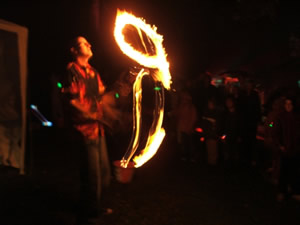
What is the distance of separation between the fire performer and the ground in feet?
1.45

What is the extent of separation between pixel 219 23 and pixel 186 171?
8773 mm

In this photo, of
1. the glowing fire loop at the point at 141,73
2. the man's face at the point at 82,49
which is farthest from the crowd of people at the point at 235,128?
the man's face at the point at 82,49

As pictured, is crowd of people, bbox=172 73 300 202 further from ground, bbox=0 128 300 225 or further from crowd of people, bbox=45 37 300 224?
ground, bbox=0 128 300 225

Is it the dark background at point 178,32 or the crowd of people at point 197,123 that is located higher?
the dark background at point 178,32

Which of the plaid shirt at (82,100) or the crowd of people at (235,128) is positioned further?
the crowd of people at (235,128)

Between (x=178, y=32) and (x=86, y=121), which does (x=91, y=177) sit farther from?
(x=178, y=32)

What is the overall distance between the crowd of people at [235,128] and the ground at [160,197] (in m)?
0.34

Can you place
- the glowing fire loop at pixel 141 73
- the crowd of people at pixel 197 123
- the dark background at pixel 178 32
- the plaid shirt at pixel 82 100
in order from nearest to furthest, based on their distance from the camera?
the plaid shirt at pixel 82 100, the crowd of people at pixel 197 123, the glowing fire loop at pixel 141 73, the dark background at pixel 178 32

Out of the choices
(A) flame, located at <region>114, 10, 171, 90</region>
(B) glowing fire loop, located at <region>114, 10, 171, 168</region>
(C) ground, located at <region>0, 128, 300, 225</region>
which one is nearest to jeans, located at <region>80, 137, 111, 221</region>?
(C) ground, located at <region>0, 128, 300, 225</region>

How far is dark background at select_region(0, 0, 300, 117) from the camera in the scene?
1026cm

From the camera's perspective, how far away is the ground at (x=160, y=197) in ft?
14.9

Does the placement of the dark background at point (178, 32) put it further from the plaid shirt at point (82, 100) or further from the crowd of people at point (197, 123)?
the plaid shirt at point (82, 100)

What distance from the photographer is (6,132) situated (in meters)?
→ 5.82

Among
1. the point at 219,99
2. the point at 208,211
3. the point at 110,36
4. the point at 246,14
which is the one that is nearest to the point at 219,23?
the point at 246,14
